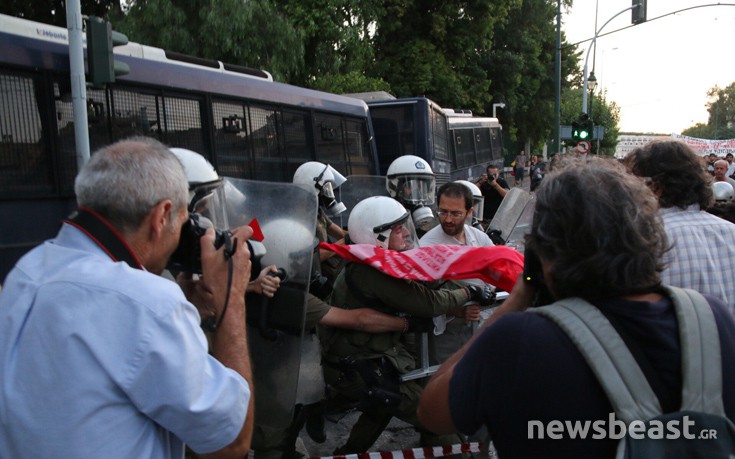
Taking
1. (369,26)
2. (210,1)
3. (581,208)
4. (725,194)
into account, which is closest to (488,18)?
(369,26)

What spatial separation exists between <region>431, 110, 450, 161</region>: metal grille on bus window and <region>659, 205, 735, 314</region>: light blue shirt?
39.0 feet

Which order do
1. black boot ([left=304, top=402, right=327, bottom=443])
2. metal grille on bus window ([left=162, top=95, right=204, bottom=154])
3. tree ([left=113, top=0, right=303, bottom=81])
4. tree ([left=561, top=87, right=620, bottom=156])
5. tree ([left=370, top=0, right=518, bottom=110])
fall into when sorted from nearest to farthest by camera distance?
1. black boot ([left=304, top=402, right=327, bottom=443])
2. metal grille on bus window ([left=162, top=95, right=204, bottom=154])
3. tree ([left=113, top=0, right=303, bottom=81])
4. tree ([left=370, top=0, right=518, bottom=110])
5. tree ([left=561, top=87, right=620, bottom=156])

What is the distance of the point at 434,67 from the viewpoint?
2270cm

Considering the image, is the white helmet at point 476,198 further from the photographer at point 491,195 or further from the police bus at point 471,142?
the police bus at point 471,142

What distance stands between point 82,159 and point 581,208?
5.14 m

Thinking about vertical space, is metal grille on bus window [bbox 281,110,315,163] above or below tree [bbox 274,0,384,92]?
below

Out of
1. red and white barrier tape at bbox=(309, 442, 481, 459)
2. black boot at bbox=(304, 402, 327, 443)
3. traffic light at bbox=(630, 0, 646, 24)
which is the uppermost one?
traffic light at bbox=(630, 0, 646, 24)

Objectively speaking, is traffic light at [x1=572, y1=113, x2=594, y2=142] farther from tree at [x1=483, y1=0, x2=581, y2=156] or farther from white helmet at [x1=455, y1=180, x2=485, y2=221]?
white helmet at [x1=455, y1=180, x2=485, y2=221]

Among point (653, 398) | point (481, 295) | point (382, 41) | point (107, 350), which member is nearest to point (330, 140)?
point (481, 295)

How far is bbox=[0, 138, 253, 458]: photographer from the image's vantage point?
1.43 metres

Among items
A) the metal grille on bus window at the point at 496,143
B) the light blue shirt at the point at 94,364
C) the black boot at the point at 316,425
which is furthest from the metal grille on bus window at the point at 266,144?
the metal grille on bus window at the point at 496,143

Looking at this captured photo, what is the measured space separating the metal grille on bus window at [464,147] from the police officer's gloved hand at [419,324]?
13.9m

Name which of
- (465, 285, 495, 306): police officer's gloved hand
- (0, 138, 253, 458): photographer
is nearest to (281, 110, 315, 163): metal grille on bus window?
(465, 285, 495, 306): police officer's gloved hand

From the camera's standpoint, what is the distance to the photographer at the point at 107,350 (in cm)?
143
